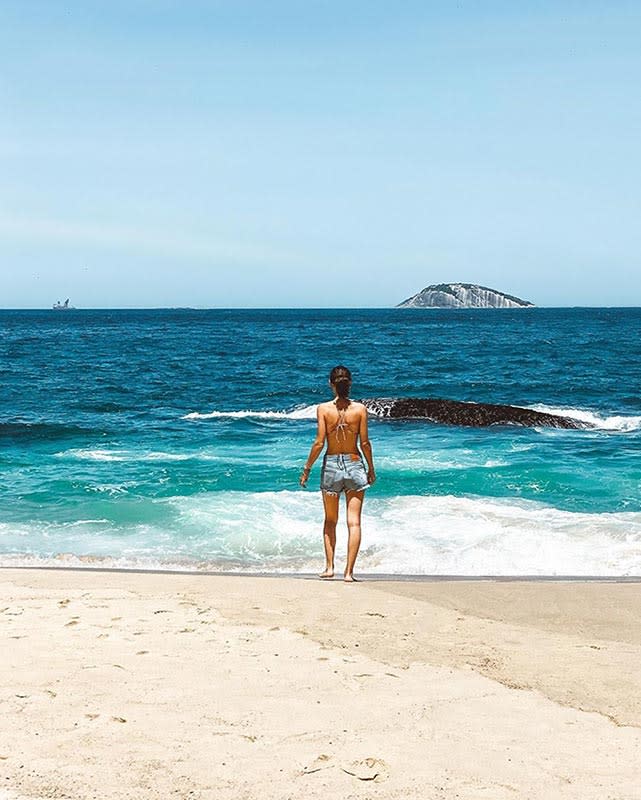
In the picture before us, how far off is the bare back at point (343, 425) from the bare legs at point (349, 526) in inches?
18.8

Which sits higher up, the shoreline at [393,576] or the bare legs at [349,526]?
the bare legs at [349,526]

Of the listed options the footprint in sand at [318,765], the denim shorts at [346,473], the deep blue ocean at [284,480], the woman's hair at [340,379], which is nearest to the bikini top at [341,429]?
the denim shorts at [346,473]

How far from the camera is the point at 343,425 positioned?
8.24m

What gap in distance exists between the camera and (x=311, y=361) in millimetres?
45219

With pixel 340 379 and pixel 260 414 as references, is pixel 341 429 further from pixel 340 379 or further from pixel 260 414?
pixel 260 414

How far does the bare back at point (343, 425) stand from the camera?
8250 mm

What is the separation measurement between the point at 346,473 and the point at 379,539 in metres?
2.82

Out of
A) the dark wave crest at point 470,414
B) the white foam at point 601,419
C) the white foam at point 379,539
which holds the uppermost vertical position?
the dark wave crest at point 470,414

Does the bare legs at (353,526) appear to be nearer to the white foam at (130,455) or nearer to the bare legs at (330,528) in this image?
the bare legs at (330,528)

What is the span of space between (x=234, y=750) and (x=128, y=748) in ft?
1.66

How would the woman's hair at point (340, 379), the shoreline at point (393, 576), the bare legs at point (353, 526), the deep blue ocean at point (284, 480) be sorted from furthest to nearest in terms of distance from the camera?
the deep blue ocean at point (284, 480) < the shoreline at point (393, 576) < the bare legs at point (353, 526) < the woman's hair at point (340, 379)

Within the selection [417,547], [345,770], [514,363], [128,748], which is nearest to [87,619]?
[128,748]

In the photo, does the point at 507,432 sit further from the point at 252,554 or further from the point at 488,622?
the point at 488,622

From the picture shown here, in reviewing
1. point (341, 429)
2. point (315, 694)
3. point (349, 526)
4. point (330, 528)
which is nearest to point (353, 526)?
point (349, 526)
